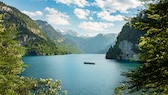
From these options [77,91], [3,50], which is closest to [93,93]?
[77,91]

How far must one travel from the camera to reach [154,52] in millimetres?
13805

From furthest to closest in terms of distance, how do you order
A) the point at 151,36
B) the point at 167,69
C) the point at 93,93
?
1. the point at 93,93
2. the point at 151,36
3. the point at 167,69

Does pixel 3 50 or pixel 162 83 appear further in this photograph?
pixel 3 50

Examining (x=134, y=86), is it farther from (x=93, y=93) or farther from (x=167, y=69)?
(x=93, y=93)

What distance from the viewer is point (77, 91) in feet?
312

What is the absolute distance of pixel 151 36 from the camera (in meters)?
14.0

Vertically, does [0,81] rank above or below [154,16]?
below

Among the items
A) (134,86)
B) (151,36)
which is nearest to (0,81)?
(134,86)

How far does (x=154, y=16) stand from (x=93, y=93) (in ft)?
264

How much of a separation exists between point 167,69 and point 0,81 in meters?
8.39

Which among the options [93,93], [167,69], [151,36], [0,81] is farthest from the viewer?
[93,93]

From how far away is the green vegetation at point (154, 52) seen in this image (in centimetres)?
1316

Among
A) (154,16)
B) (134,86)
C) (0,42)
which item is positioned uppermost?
(154,16)

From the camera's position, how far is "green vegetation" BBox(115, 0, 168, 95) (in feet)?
43.2
